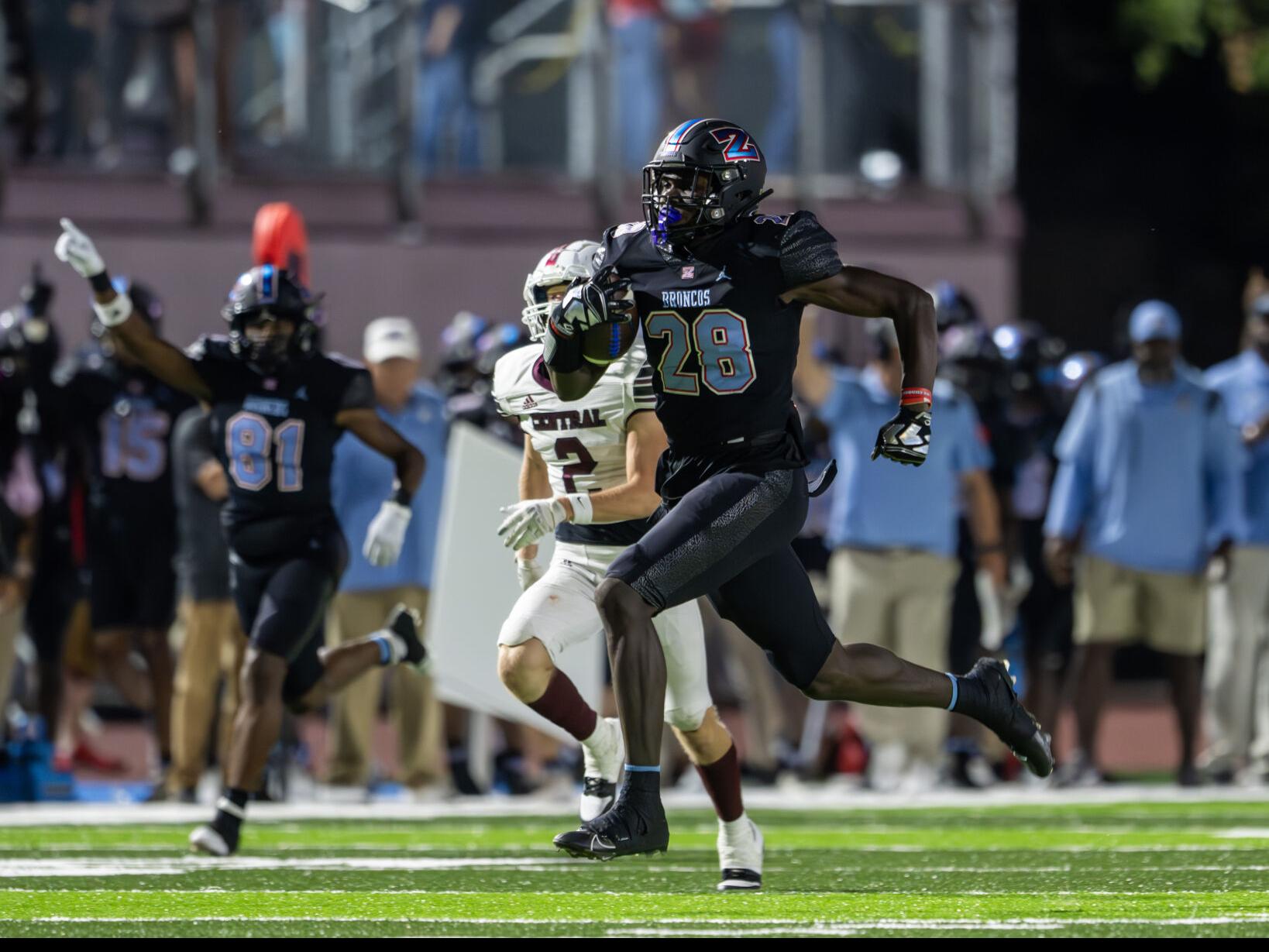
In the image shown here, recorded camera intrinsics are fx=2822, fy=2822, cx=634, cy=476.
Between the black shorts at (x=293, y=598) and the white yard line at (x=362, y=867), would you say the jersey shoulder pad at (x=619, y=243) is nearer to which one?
the white yard line at (x=362, y=867)

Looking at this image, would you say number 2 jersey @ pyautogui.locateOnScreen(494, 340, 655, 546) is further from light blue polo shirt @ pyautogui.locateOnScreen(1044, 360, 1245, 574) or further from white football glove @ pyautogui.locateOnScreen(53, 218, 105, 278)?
light blue polo shirt @ pyautogui.locateOnScreen(1044, 360, 1245, 574)

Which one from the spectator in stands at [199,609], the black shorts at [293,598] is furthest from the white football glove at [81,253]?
the spectator in stands at [199,609]

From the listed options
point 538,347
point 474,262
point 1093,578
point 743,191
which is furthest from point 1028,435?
point 743,191

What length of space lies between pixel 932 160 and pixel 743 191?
30.0 ft

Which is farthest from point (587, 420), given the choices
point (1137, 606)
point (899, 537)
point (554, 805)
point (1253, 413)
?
point (1253, 413)

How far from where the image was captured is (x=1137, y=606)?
12383mm

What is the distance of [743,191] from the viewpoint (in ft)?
23.3

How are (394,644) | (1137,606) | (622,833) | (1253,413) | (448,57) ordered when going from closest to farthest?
(622,833), (394,644), (1137,606), (1253,413), (448,57)

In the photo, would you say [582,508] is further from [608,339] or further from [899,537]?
[899,537]

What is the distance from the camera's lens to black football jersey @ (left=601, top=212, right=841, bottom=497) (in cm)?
693

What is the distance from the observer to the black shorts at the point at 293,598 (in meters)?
8.79

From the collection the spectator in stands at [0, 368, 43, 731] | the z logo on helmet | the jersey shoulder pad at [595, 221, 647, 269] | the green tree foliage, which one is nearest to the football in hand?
the jersey shoulder pad at [595, 221, 647, 269]

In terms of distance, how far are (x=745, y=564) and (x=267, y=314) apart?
2681 millimetres

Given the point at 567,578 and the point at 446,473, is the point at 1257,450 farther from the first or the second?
the point at 567,578
